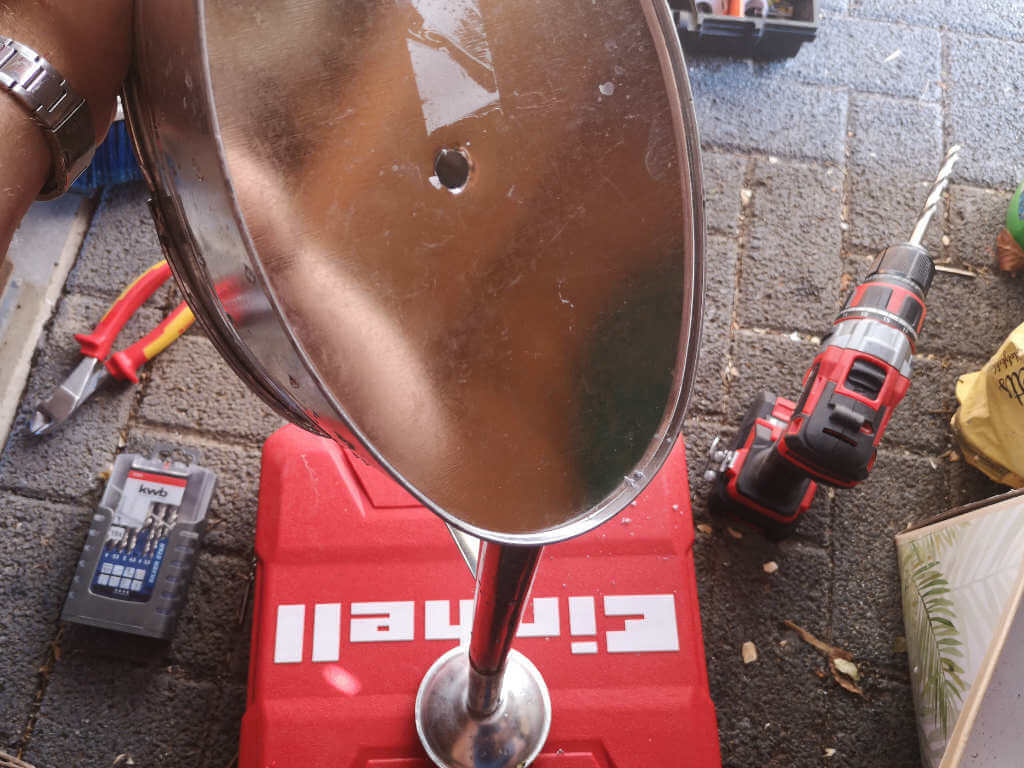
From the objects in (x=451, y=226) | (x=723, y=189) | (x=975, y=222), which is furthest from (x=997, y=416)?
(x=451, y=226)

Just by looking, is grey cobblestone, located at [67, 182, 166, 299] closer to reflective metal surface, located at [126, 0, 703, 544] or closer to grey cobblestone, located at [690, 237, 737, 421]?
grey cobblestone, located at [690, 237, 737, 421]

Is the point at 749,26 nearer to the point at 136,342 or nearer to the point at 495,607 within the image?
the point at 136,342

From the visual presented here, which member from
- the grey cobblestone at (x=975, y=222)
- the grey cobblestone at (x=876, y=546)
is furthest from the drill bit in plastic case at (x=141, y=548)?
the grey cobblestone at (x=975, y=222)

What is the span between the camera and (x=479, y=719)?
940 millimetres

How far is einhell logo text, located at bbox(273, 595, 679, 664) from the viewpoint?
1.04 metres

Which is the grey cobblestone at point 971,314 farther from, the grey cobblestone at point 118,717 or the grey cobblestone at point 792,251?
the grey cobblestone at point 118,717

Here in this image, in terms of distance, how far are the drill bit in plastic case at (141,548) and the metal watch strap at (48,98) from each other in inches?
37.6

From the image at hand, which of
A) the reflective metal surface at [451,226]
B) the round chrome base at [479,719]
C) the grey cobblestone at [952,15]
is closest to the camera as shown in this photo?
the reflective metal surface at [451,226]

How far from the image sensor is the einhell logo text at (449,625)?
1.04 m

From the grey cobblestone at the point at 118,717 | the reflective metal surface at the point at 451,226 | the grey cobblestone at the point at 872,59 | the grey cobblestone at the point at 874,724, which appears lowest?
the grey cobblestone at the point at 874,724

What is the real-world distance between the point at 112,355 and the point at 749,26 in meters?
1.39

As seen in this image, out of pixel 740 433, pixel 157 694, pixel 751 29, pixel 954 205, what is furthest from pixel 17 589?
pixel 954 205

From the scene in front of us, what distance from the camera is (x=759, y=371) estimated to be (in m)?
1.54

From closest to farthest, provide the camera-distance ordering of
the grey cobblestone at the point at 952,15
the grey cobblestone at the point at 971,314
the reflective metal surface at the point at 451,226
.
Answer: the reflective metal surface at the point at 451,226
the grey cobblestone at the point at 971,314
the grey cobblestone at the point at 952,15
